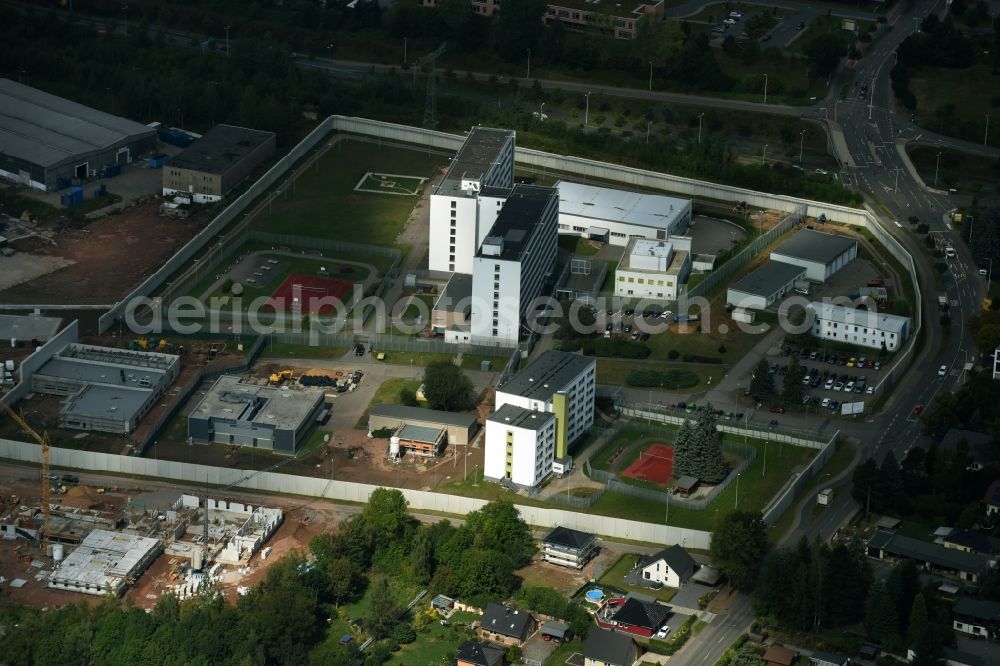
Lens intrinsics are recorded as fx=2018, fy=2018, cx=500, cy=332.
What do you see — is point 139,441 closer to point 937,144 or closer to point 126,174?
point 126,174

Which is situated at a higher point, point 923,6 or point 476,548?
point 923,6

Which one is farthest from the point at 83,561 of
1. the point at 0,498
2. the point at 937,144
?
the point at 937,144

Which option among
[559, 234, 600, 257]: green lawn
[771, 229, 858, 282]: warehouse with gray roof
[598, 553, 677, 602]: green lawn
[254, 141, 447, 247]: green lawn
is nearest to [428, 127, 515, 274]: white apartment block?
[254, 141, 447, 247]: green lawn

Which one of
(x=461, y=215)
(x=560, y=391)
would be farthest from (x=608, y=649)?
(x=461, y=215)

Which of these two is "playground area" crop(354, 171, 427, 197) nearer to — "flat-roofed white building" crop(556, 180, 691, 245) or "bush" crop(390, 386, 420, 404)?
"flat-roofed white building" crop(556, 180, 691, 245)

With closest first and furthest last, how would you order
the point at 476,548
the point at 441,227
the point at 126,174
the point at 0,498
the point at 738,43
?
the point at 476,548 < the point at 0,498 < the point at 441,227 < the point at 126,174 < the point at 738,43

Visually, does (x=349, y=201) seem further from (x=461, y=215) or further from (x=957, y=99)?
(x=957, y=99)

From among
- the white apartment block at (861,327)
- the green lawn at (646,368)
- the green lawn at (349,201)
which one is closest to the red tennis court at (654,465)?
the green lawn at (646,368)
